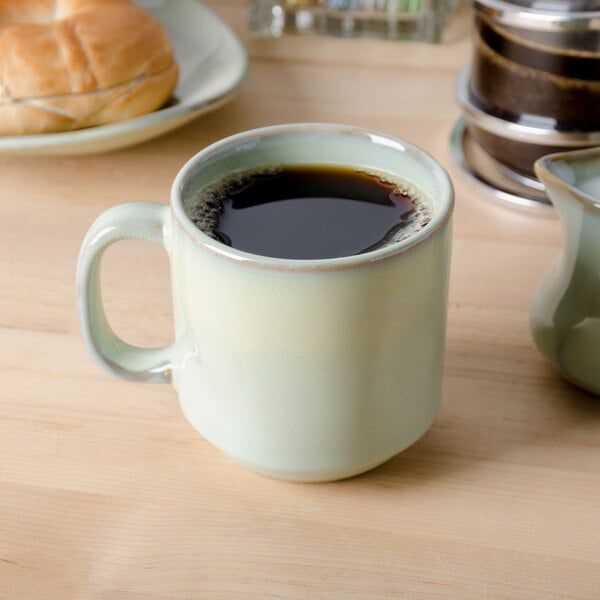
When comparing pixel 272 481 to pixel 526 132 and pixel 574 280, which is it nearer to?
pixel 574 280

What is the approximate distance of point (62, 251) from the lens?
1.99 ft

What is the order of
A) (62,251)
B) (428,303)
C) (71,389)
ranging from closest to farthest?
(428,303) < (71,389) < (62,251)

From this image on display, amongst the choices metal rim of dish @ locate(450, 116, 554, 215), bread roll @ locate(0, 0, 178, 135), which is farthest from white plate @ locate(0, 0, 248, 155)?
metal rim of dish @ locate(450, 116, 554, 215)

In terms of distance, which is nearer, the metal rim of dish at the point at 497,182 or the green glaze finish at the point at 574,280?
the green glaze finish at the point at 574,280

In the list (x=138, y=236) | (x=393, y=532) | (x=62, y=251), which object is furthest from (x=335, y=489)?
(x=62, y=251)

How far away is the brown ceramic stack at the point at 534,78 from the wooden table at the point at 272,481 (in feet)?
0.18

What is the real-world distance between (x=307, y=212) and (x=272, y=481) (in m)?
0.12

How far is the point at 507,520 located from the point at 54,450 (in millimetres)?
206

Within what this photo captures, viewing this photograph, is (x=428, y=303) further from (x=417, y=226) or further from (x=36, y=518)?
(x=36, y=518)

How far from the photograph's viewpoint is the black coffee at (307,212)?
41 centimetres

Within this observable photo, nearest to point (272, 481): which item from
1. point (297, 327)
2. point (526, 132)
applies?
point (297, 327)

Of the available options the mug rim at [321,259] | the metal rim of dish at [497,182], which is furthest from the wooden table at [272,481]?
the mug rim at [321,259]

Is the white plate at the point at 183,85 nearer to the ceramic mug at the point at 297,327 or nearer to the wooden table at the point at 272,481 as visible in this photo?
the wooden table at the point at 272,481

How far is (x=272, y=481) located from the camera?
45 centimetres
